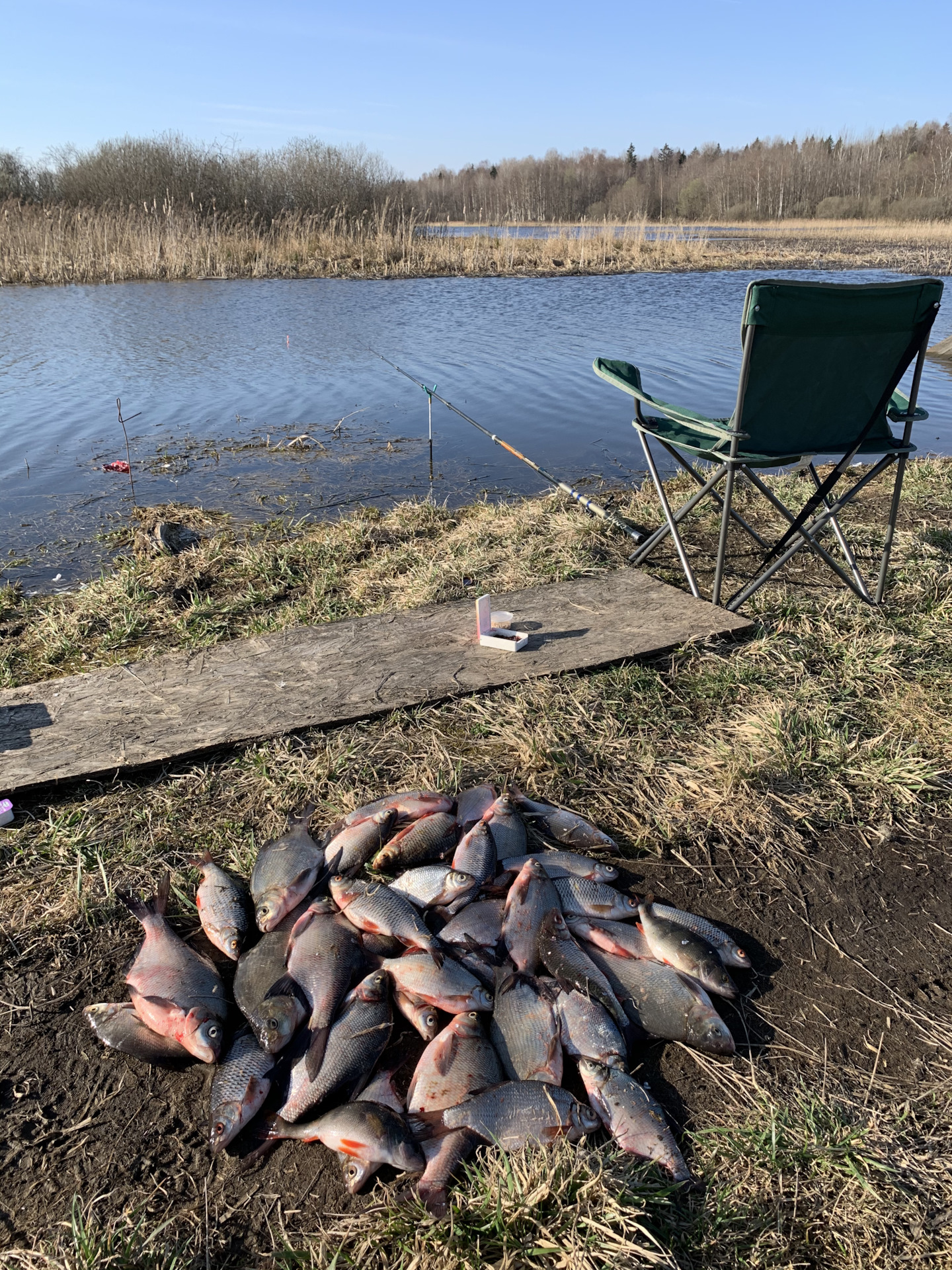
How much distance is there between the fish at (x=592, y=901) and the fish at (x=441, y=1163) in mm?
641

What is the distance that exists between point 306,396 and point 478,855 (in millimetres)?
8713

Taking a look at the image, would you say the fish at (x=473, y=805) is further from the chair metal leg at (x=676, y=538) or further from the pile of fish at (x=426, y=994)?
the chair metal leg at (x=676, y=538)

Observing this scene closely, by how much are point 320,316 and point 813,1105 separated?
15.7 meters

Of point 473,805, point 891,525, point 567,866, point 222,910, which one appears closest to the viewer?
point 222,910

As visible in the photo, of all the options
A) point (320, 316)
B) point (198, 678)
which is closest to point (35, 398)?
point (320, 316)

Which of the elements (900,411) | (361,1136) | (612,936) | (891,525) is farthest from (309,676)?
(900,411)

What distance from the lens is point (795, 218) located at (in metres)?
45.2

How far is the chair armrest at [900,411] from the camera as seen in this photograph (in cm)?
374

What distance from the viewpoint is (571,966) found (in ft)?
6.39

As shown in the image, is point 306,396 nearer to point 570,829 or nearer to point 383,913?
point 570,829

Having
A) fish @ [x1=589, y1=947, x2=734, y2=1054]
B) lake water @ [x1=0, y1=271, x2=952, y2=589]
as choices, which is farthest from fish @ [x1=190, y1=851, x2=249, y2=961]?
lake water @ [x1=0, y1=271, x2=952, y2=589]

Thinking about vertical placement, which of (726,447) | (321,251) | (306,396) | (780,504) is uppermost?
(321,251)

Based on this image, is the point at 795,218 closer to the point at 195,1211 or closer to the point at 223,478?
the point at 223,478

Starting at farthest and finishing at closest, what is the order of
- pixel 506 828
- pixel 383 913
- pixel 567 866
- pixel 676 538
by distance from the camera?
1. pixel 676 538
2. pixel 506 828
3. pixel 567 866
4. pixel 383 913
